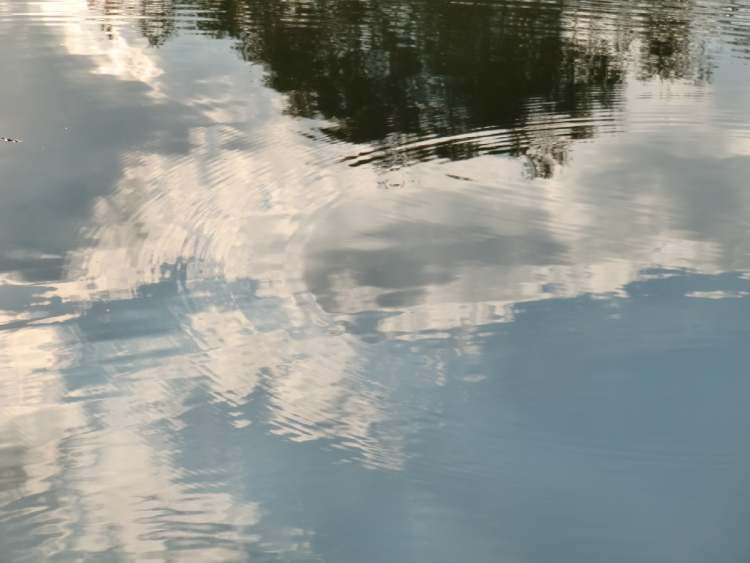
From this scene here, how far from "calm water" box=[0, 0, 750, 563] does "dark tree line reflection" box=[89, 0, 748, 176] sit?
5 cm

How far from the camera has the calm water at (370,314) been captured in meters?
3.10

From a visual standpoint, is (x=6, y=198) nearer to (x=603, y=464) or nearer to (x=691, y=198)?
(x=603, y=464)

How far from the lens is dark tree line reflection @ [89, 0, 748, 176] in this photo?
20.9 ft

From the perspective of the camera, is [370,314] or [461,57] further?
[461,57]

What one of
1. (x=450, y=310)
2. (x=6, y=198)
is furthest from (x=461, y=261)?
(x=6, y=198)

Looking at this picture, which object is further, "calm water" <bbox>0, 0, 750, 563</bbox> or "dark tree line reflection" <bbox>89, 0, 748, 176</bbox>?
"dark tree line reflection" <bbox>89, 0, 748, 176</bbox>

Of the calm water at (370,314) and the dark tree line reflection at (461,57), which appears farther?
the dark tree line reflection at (461,57)

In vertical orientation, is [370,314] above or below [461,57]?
below

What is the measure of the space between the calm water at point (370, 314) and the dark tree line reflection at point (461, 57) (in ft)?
0.16

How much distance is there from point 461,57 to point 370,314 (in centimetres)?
433

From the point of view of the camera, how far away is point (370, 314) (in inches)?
164

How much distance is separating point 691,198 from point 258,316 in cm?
262

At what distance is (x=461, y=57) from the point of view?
7973 mm

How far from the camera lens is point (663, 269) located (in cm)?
461
